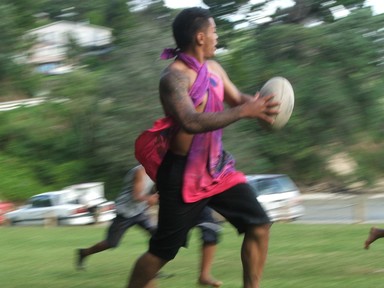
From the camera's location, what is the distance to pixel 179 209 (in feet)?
18.2

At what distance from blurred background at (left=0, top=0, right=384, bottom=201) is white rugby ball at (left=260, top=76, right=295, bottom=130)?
24581mm

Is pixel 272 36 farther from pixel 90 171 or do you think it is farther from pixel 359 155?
pixel 90 171

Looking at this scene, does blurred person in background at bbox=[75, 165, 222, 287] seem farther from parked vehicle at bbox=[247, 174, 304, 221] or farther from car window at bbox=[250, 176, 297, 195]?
car window at bbox=[250, 176, 297, 195]

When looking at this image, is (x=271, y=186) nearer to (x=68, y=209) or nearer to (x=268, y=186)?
(x=268, y=186)

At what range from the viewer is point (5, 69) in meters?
40.8

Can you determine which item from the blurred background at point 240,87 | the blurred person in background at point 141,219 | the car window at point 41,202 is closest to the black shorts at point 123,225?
the blurred person in background at point 141,219

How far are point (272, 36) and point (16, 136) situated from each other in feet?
38.2

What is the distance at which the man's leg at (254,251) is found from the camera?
561cm

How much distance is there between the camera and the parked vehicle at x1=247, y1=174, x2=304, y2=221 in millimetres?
21453

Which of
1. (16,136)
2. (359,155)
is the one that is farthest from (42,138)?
(359,155)

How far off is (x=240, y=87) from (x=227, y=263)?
967 inches

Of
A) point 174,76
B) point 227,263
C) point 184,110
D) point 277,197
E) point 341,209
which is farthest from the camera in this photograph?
point 341,209

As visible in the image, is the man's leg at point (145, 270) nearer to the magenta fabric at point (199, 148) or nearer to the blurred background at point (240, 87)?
the magenta fabric at point (199, 148)

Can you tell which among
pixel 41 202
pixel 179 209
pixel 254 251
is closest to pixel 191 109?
pixel 179 209
